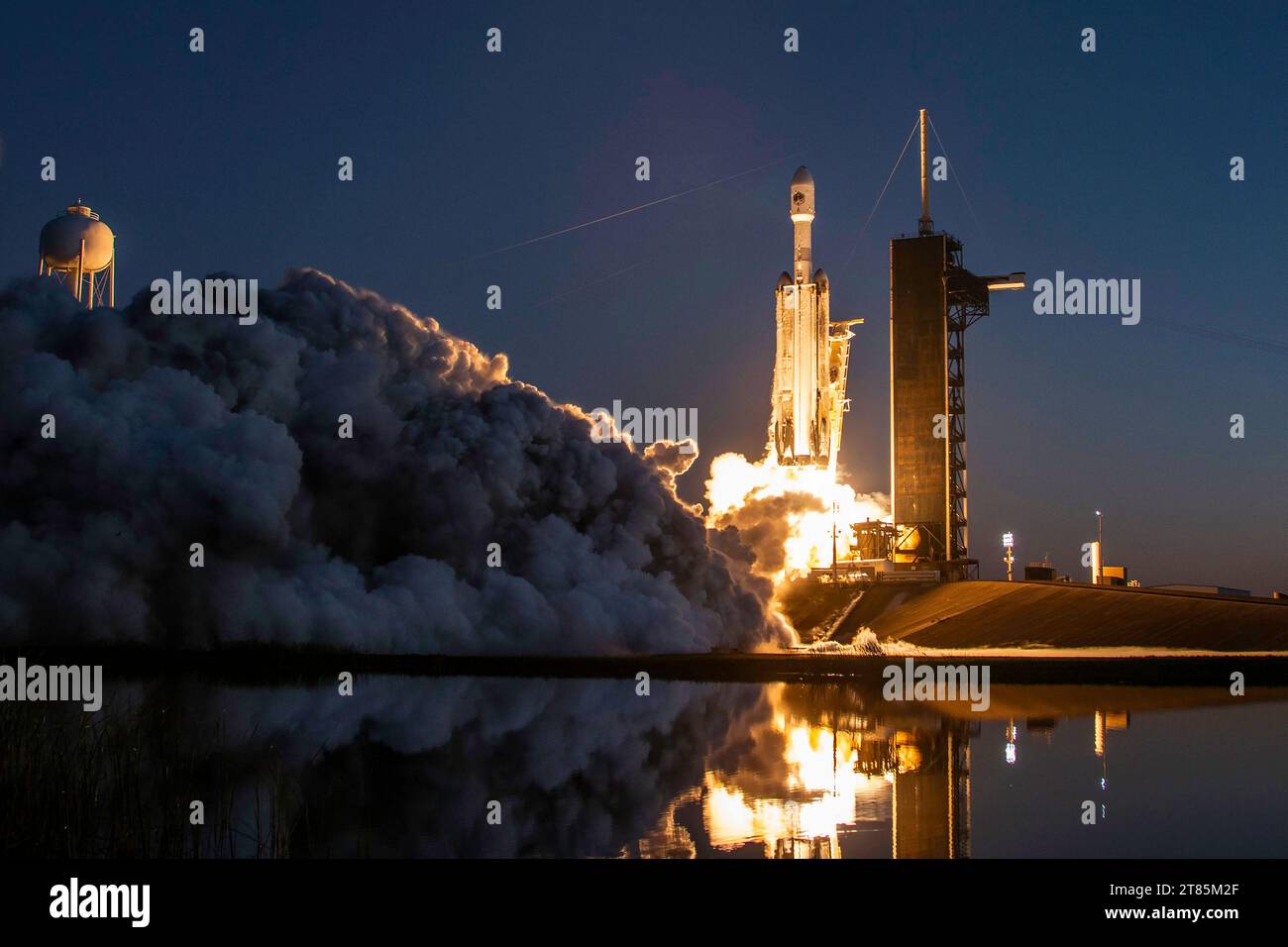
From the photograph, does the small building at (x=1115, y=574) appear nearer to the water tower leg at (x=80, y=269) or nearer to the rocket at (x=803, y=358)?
the rocket at (x=803, y=358)

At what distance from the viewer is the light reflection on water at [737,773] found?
17578 mm

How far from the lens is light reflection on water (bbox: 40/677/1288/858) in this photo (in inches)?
692

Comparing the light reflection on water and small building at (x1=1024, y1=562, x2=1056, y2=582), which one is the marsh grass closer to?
the light reflection on water

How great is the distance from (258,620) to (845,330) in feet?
159

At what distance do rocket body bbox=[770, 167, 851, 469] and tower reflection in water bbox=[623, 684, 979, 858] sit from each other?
50.1 m

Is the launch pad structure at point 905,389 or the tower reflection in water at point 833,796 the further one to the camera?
the launch pad structure at point 905,389
